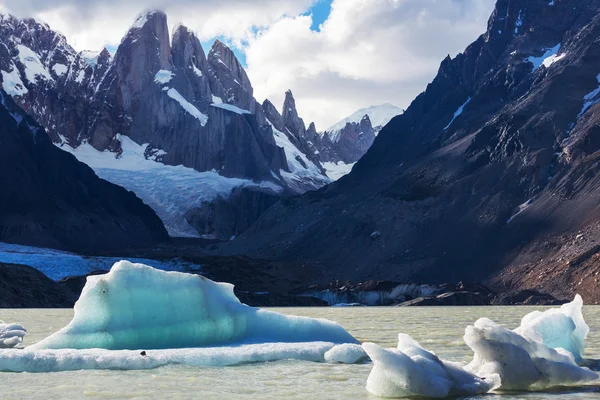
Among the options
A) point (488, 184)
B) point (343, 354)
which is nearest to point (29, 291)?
point (488, 184)

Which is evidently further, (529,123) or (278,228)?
(278,228)

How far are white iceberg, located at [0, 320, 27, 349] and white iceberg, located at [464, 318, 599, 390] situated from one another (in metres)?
13.6

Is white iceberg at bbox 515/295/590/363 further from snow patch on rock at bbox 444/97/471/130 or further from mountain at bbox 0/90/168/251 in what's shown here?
mountain at bbox 0/90/168/251

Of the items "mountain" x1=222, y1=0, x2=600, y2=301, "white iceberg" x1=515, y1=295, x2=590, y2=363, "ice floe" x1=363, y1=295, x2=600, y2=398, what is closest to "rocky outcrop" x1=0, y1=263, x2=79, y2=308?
"mountain" x1=222, y1=0, x2=600, y2=301

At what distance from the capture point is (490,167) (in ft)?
430

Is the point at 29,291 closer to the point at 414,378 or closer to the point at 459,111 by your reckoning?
the point at 414,378

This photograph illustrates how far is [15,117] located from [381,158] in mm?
85280

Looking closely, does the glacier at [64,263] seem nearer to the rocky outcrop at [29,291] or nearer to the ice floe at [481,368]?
the rocky outcrop at [29,291]

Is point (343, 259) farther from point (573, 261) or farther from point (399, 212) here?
point (573, 261)

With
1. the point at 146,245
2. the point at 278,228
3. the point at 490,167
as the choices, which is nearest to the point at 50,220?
the point at 146,245

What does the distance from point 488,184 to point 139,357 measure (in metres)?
114

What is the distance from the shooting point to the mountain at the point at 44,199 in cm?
17675

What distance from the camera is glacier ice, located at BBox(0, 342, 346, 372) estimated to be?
18625 mm

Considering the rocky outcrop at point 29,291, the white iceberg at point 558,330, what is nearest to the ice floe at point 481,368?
the white iceberg at point 558,330
